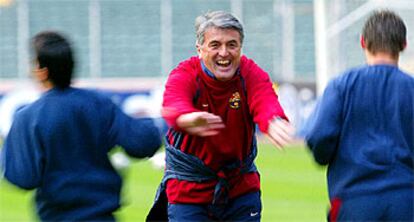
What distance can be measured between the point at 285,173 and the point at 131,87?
6472 mm

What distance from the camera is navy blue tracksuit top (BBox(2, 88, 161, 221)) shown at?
5836 millimetres

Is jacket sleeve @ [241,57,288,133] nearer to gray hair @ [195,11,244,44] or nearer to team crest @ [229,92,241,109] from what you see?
team crest @ [229,92,241,109]

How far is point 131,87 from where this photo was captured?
24.0 metres

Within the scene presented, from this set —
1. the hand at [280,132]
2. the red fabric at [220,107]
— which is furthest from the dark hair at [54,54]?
the hand at [280,132]

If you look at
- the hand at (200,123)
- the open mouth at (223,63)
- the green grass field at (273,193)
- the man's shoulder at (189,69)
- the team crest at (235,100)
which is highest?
the open mouth at (223,63)

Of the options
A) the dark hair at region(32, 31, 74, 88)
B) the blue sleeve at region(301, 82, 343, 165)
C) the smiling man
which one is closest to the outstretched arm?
the smiling man

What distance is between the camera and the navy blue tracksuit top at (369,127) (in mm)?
5840

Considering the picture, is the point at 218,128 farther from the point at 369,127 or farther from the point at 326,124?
the point at 369,127

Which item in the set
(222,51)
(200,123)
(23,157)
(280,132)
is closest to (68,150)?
(23,157)

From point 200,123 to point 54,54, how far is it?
0.93 m

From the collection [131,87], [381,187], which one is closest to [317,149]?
[381,187]

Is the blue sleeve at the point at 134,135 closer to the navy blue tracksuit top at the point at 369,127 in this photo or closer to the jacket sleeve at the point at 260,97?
the jacket sleeve at the point at 260,97

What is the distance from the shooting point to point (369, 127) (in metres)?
5.87

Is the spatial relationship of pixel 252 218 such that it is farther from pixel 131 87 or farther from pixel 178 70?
pixel 131 87
